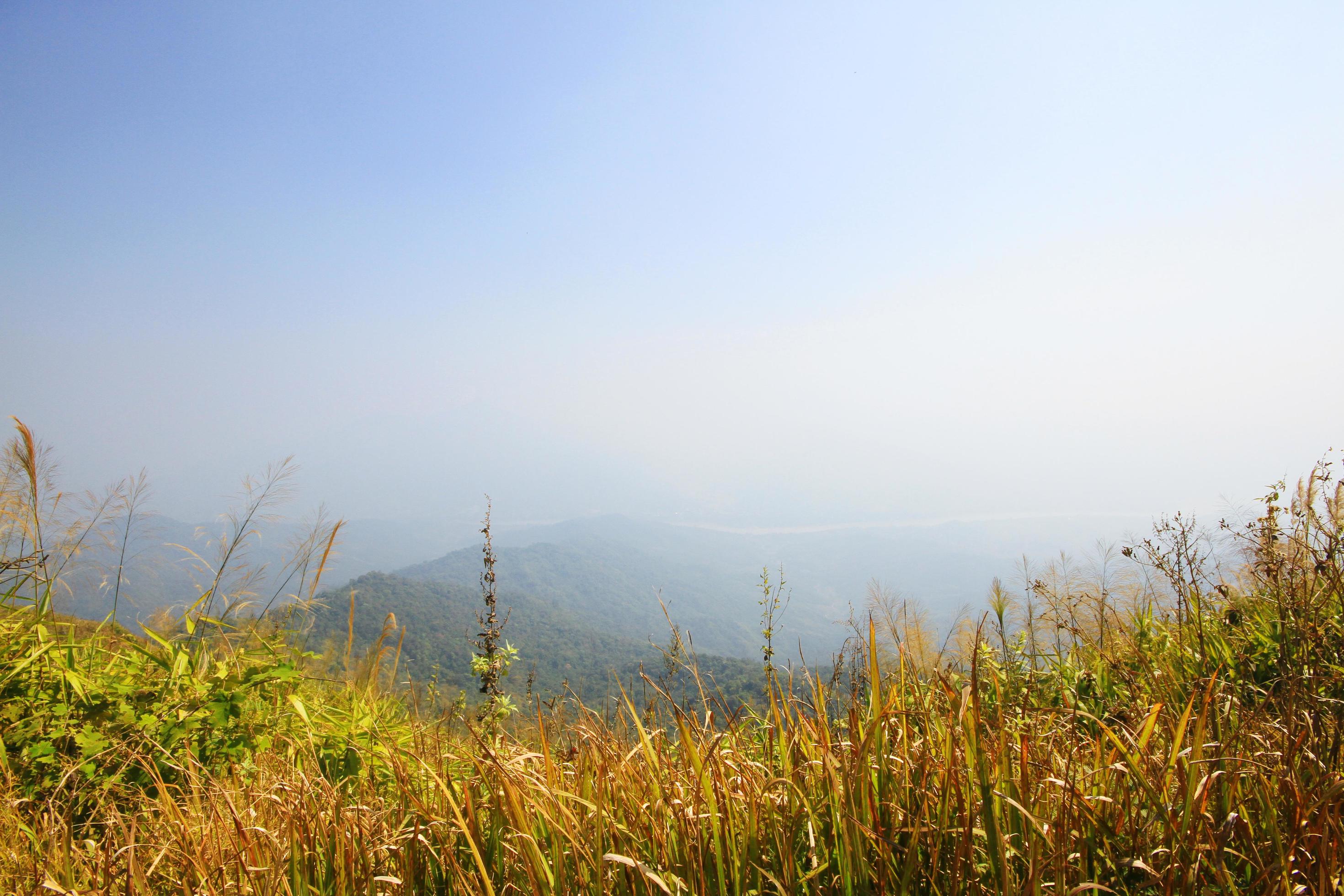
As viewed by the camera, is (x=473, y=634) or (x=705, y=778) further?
(x=473, y=634)

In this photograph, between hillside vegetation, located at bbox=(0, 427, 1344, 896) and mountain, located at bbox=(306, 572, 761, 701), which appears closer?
hillside vegetation, located at bbox=(0, 427, 1344, 896)

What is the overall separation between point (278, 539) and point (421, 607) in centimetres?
6661

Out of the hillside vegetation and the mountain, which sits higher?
the hillside vegetation

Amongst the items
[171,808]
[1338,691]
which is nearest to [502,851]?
[171,808]

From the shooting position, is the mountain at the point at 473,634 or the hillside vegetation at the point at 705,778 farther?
the mountain at the point at 473,634

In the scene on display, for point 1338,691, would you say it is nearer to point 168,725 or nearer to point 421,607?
point 168,725

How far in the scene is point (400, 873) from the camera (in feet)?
5.92

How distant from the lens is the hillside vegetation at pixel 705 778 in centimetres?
153

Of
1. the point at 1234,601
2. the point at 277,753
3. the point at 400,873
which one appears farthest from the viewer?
the point at 1234,601

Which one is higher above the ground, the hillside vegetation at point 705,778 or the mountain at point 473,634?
the hillside vegetation at point 705,778

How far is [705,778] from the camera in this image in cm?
175

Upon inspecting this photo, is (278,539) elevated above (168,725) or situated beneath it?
elevated above

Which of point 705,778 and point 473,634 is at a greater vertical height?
point 705,778

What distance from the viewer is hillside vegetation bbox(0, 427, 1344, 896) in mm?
1525
